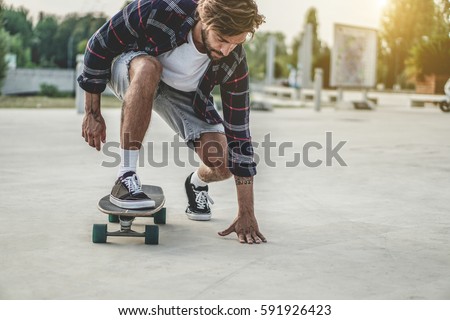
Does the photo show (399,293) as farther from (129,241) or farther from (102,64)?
(102,64)

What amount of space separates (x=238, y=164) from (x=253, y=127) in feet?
27.7

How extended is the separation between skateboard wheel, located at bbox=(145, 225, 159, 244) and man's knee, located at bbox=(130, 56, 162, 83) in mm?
623

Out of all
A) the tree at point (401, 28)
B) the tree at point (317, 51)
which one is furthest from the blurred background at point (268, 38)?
the tree at point (317, 51)

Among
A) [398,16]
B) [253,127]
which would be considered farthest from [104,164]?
[398,16]

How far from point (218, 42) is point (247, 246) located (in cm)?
88

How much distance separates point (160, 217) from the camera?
12.2 ft

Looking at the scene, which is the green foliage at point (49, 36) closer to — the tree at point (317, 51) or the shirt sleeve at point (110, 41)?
the tree at point (317, 51)

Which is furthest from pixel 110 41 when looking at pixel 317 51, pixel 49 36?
pixel 317 51

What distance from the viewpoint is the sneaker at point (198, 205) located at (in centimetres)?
390

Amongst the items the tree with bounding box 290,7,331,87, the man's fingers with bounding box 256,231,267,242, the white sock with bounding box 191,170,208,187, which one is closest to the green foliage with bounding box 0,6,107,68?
the tree with bounding box 290,7,331,87

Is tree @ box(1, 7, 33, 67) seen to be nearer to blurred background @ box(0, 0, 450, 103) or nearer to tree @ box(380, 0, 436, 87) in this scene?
blurred background @ box(0, 0, 450, 103)

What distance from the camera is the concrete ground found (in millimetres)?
2555

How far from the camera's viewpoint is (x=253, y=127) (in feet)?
38.9

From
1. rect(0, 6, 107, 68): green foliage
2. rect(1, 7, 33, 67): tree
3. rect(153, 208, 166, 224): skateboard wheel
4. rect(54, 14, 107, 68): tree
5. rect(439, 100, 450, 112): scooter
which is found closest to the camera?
rect(153, 208, 166, 224): skateboard wheel
